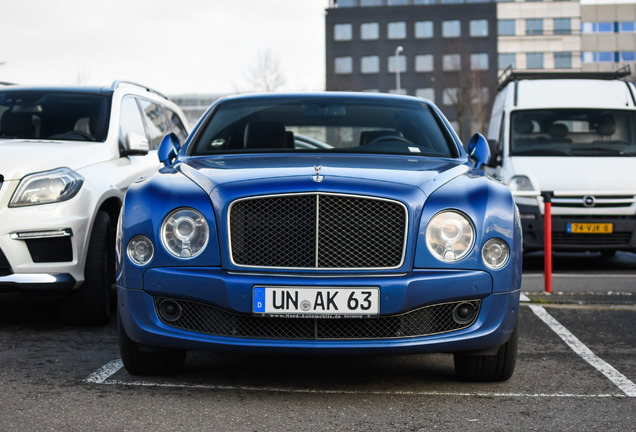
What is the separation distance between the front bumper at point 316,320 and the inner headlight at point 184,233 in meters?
0.10

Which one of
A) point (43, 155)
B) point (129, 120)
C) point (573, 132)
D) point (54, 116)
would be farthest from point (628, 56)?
point (43, 155)

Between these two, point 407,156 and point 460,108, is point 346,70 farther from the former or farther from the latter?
point 407,156

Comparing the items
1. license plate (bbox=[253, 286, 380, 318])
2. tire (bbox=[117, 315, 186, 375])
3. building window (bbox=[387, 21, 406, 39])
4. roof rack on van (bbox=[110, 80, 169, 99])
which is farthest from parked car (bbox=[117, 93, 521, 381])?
building window (bbox=[387, 21, 406, 39])

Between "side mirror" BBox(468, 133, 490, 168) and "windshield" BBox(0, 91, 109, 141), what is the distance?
304 cm

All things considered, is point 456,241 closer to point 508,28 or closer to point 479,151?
point 479,151

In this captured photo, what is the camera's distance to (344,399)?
179 inches

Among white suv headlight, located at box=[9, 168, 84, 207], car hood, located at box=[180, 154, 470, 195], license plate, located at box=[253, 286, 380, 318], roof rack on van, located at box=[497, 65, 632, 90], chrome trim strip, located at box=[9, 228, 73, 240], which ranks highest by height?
roof rack on van, located at box=[497, 65, 632, 90]

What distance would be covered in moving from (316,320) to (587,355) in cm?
208

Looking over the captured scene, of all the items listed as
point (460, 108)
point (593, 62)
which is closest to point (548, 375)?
point (460, 108)

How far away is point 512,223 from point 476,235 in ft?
0.84

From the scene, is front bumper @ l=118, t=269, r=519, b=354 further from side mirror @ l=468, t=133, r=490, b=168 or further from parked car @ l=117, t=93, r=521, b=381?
side mirror @ l=468, t=133, r=490, b=168

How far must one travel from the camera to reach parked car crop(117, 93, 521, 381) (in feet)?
14.5

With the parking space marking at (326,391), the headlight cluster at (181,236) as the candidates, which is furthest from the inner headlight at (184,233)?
the parking space marking at (326,391)

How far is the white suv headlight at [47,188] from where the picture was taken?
6.34m
